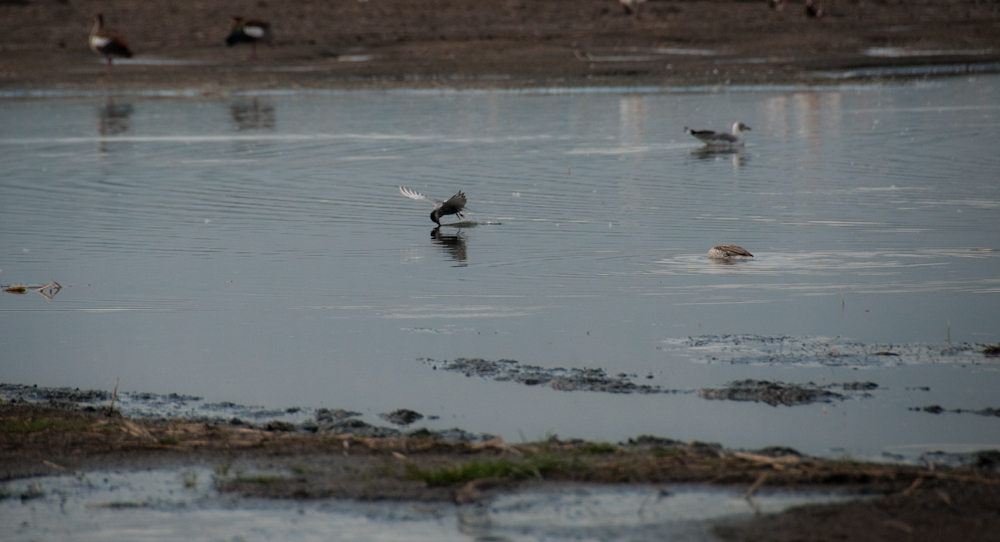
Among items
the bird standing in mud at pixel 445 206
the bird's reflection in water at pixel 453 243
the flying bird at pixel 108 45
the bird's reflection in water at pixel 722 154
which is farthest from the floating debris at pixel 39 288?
the flying bird at pixel 108 45

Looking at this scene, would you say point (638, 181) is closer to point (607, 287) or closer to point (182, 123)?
point (607, 287)

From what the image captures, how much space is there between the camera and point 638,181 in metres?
14.6

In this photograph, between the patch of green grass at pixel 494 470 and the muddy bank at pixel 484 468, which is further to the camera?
the patch of green grass at pixel 494 470

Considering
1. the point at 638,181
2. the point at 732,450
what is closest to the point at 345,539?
the point at 732,450

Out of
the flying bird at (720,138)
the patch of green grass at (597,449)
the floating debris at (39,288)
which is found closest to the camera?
the patch of green grass at (597,449)

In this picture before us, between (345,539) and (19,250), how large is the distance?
821 centimetres

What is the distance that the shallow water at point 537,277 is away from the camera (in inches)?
243

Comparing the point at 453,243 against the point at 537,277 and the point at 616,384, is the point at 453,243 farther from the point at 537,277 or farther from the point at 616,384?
the point at 616,384

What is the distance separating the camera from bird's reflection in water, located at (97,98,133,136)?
76.1ft

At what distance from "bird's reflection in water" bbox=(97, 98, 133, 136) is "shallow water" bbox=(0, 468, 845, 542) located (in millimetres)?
19262

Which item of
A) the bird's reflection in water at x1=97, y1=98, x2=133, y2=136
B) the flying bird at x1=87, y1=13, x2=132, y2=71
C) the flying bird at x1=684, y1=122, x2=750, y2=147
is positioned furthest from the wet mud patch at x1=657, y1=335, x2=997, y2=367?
the flying bird at x1=87, y1=13, x2=132, y2=71

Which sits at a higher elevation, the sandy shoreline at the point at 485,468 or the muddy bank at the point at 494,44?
the muddy bank at the point at 494,44

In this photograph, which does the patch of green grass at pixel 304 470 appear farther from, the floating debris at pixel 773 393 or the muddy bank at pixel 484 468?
the floating debris at pixel 773 393

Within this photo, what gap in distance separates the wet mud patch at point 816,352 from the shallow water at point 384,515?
2244 mm
